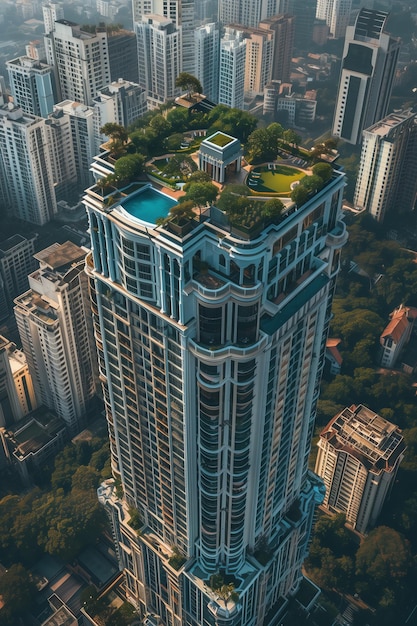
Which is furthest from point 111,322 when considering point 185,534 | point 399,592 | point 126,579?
point 399,592

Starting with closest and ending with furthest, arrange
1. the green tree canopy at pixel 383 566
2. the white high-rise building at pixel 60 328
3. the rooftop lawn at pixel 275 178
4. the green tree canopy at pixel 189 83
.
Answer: the rooftop lawn at pixel 275 178, the green tree canopy at pixel 189 83, the green tree canopy at pixel 383 566, the white high-rise building at pixel 60 328

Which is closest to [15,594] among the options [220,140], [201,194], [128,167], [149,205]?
[149,205]

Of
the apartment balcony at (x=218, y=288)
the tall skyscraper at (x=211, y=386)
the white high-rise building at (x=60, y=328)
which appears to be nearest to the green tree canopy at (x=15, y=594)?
the tall skyscraper at (x=211, y=386)

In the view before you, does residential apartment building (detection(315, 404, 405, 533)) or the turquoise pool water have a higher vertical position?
the turquoise pool water

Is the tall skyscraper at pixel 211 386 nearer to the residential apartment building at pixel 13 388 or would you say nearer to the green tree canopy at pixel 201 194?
the green tree canopy at pixel 201 194

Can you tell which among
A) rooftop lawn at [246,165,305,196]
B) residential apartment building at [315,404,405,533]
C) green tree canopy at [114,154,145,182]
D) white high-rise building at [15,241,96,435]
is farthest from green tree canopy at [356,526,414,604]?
green tree canopy at [114,154,145,182]

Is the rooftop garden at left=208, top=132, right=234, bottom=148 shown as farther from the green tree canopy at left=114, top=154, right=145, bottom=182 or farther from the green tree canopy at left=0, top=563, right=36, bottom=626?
the green tree canopy at left=0, top=563, right=36, bottom=626

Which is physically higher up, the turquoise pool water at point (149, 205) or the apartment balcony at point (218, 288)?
the turquoise pool water at point (149, 205)
